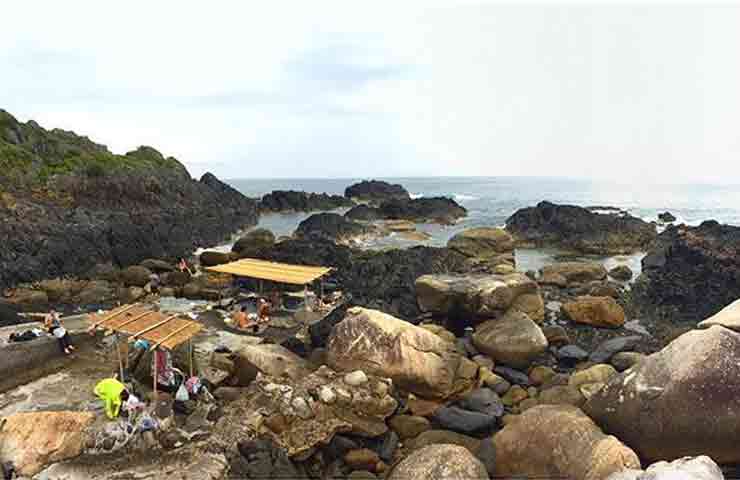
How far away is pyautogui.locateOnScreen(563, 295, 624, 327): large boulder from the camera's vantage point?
1877cm

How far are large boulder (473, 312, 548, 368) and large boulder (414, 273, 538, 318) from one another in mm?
1368

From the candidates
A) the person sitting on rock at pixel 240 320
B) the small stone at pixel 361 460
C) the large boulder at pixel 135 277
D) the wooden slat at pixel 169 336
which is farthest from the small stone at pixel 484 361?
the large boulder at pixel 135 277

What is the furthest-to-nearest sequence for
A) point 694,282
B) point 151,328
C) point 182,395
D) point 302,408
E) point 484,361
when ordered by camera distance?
point 694,282, point 484,361, point 151,328, point 302,408, point 182,395

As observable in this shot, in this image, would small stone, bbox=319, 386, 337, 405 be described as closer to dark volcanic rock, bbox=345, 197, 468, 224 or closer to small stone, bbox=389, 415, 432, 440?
small stone, bbox=389, 415, 432, 440

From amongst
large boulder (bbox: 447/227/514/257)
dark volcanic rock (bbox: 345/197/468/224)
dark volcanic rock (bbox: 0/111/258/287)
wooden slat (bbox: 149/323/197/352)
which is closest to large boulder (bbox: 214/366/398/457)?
wooden slat (bbox: 149/323/197/352)

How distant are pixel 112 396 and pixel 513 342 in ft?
35.6

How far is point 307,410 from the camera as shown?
1112 cm

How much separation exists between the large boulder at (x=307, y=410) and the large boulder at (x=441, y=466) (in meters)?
2.08

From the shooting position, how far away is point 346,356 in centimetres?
1302

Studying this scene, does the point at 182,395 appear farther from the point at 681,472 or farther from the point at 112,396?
the point at 681,472

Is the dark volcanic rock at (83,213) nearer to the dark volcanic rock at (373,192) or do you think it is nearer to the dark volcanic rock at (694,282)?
the dark volcanic rock at (694,282)

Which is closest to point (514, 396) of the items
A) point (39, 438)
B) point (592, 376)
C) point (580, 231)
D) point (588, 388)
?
point (588, 388)

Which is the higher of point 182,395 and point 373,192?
point 373,192

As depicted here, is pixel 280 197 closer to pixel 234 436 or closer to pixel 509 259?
pixel 509 259
